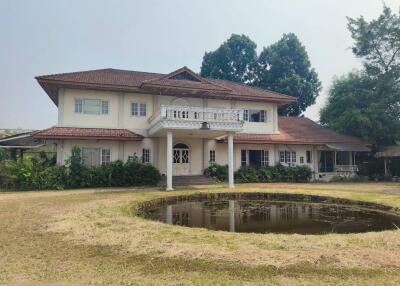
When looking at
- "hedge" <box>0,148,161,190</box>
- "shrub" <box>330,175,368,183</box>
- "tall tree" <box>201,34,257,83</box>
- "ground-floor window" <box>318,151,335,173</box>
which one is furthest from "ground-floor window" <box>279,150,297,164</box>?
"tall tree" <box>201,34,257,83</box>

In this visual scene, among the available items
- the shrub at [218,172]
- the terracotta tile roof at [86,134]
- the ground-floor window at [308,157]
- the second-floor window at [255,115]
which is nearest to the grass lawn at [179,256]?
the terracotta tile roof at [86,134]

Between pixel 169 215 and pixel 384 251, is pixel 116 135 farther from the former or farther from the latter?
pixel 384 251

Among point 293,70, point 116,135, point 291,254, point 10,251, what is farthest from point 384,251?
point 293,70

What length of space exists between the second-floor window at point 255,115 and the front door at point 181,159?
5.08m

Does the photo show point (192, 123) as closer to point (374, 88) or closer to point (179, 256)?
point (179, 256)

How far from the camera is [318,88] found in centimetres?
3672

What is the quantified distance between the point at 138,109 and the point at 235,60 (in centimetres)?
2187

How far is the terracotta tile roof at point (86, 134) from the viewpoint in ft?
55.9

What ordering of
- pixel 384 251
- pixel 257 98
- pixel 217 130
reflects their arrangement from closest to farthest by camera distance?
pixel 384 251 < pixel 217 130 < pixel 257 98

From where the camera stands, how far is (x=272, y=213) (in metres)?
10.4

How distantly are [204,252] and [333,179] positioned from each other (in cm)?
2041

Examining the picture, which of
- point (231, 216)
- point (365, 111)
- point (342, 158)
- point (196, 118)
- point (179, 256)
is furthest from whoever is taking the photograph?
point (342, 158)

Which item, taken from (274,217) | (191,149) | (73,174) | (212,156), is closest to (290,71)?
(212,156)

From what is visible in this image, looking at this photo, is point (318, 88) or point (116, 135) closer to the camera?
point (116, 135)
